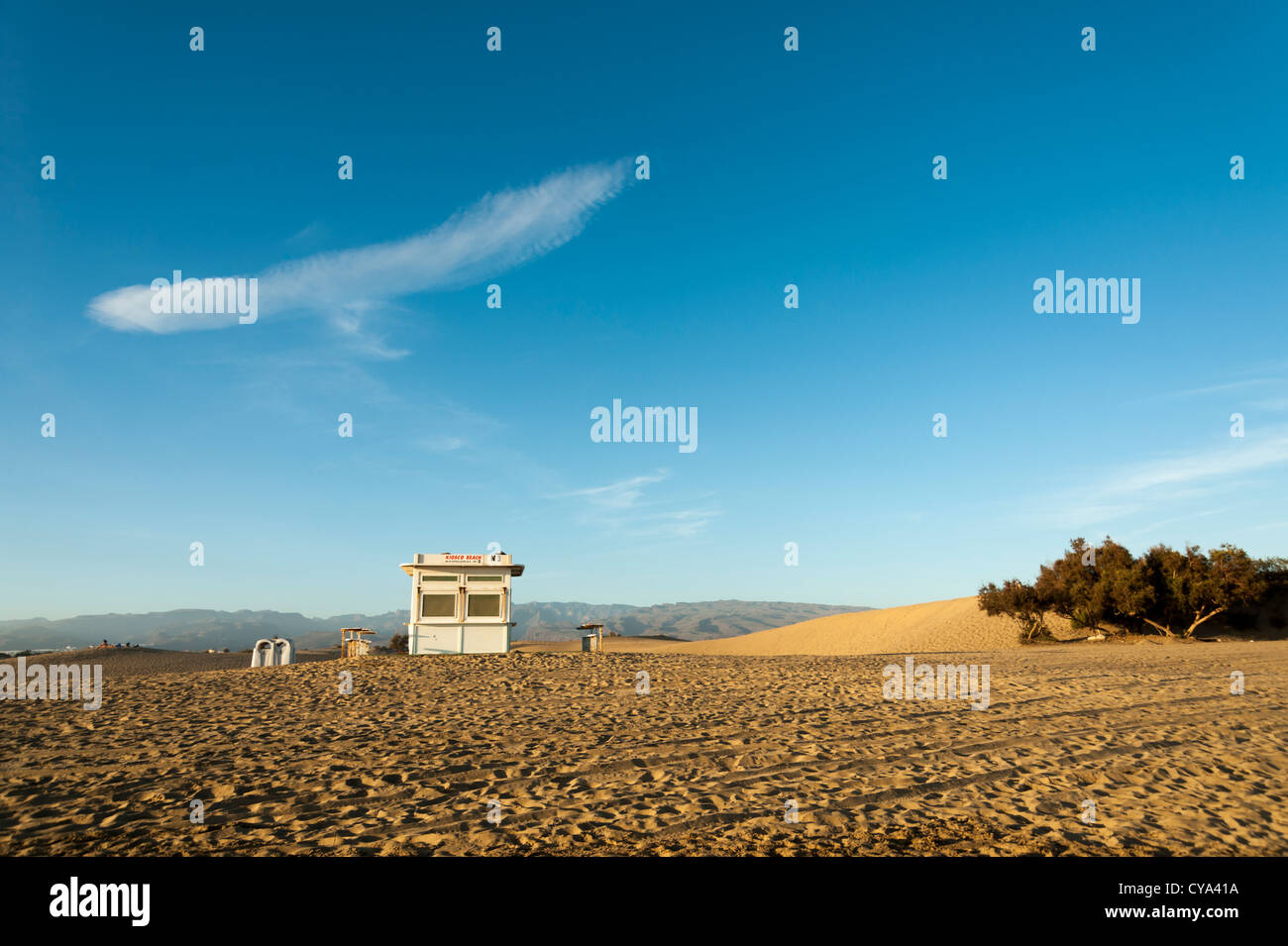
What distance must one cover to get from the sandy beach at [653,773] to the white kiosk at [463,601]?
1194 cm

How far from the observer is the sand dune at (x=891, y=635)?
156 ft

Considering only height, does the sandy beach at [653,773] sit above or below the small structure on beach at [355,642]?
above

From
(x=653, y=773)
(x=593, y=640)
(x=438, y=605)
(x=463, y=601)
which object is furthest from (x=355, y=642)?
(x=653, y=773)

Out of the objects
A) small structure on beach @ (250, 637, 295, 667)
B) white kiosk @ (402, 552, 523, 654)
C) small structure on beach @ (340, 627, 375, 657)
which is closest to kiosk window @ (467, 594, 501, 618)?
white kiosk @ (402, 552, 523, 654)

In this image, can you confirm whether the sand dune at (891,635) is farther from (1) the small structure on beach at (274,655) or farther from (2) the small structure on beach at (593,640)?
(1) the small structure on beach at (274,655)

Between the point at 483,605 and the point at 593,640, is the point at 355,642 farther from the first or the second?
the point at 593,640

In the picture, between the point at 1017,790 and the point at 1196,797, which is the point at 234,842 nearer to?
the point at 1017,790

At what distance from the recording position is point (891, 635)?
55375 millimetres

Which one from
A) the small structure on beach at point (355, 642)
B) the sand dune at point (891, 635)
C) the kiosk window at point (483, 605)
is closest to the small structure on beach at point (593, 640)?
the kiosk window at point (483, 605)

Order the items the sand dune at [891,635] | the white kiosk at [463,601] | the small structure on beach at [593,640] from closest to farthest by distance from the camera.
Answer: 1. the white kiosk at [463,601]
2. the small structure on beach at [593,640]
3. the sand dune at [891,635]

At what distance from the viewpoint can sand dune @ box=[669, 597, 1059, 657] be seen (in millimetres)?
47406

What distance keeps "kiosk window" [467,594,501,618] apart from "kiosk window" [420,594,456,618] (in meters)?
0.78

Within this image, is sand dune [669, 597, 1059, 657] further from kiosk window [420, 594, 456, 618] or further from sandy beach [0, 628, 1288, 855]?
sandy beach [0, 628, 1288, 855]
